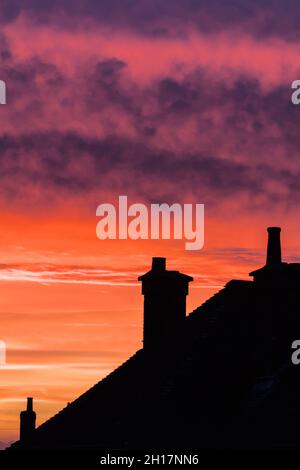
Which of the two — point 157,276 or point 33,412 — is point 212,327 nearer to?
point 157,276

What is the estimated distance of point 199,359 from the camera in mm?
29391

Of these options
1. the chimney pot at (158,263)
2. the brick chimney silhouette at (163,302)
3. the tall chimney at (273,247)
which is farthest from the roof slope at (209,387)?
the chimney pot at (158,263)

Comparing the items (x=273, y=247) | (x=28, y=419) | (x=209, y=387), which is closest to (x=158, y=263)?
(x=273, y=247)

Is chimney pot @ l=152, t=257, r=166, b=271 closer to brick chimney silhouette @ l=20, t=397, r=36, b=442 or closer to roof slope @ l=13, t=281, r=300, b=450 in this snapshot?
roof slope @ l=13, t=281, r=300, b=450

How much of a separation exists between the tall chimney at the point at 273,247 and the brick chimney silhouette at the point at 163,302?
267 centimetres

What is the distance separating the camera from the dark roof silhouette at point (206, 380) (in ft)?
88.4

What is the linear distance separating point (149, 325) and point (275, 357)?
4.99 m

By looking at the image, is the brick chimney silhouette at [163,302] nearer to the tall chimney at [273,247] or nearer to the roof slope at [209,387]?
the roof slope at [209,387]

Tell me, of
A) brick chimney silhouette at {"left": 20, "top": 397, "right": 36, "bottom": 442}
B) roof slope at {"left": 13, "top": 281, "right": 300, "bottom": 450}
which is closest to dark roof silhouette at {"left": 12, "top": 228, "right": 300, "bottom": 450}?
roof slope at {"left": 13, "top": 281, "right": 300, "bottom": 450}

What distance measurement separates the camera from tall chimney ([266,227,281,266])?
30359 millimetres

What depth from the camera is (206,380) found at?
28.8 meters
